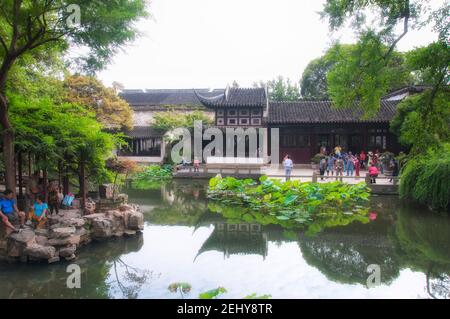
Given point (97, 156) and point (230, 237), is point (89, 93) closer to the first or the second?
point (97, 156)

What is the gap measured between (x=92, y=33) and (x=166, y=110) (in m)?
22.3

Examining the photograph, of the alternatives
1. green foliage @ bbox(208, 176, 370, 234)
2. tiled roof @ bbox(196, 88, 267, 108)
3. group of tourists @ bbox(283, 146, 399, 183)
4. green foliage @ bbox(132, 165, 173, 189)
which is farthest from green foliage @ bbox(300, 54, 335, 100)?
green foliage @ bbox(208, 176, 370, 234)

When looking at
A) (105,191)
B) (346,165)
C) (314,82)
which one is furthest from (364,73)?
(314,82)

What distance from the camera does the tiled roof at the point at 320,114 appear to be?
2155cm

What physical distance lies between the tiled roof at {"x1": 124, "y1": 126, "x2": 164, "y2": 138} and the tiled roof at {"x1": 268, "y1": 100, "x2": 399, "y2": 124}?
25.7 feet

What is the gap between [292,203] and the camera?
36.8ft

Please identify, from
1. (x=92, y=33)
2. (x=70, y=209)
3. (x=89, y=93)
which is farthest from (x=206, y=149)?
(x=92, y=33)

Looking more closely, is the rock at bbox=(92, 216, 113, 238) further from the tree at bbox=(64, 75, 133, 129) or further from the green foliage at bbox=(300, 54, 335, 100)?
the green foliage at bbox=(300, 54, 335, 100)

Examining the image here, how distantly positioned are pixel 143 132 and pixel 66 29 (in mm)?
19180

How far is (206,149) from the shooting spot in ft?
75.9

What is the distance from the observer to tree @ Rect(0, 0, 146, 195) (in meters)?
6.38

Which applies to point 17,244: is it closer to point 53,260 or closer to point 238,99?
point 53,260

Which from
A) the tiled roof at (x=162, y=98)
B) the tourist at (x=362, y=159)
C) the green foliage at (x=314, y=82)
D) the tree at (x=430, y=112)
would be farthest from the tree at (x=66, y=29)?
the green foliage at (x=314, y=82)

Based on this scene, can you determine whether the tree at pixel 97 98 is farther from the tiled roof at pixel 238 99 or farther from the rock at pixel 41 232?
the rock at pixel 41 232
